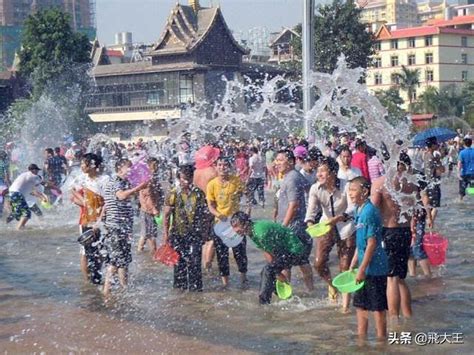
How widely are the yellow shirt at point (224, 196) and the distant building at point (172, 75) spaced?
35.8m

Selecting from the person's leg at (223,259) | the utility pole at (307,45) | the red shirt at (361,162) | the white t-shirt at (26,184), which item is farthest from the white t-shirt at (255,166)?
the person's leg at (223,259)

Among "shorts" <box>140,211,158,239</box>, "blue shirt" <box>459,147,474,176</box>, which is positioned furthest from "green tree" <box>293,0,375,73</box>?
"shorts" <box>140,211,158,239</box>

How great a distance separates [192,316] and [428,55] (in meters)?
83.4

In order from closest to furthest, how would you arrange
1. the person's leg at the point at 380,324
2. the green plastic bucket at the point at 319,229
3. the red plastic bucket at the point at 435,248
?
1. the person's leg at the point at 380,324
2. the green plastic bucket at the point at 319,229
3. the red plastic bucket at the point at 435,248

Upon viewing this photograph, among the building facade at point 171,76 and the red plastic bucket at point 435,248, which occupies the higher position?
the building facade at point 171,76

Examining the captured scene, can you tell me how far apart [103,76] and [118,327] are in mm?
43207

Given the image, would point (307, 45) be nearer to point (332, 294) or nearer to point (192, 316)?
point (332, 294)

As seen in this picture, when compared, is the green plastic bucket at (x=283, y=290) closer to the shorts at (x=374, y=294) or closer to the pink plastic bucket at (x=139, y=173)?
the shorts at (x=374, y=294)

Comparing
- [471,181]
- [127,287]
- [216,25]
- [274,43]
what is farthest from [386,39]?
[127,287]

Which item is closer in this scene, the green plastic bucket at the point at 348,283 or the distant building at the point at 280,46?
the green plastic bucket at the point at 348,283

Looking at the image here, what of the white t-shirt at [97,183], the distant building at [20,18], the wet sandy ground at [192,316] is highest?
the distant building at [20,18]

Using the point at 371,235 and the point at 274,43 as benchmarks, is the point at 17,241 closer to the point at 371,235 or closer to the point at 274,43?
the point at 371,235

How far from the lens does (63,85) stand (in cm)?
4375

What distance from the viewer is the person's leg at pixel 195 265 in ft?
28.3
